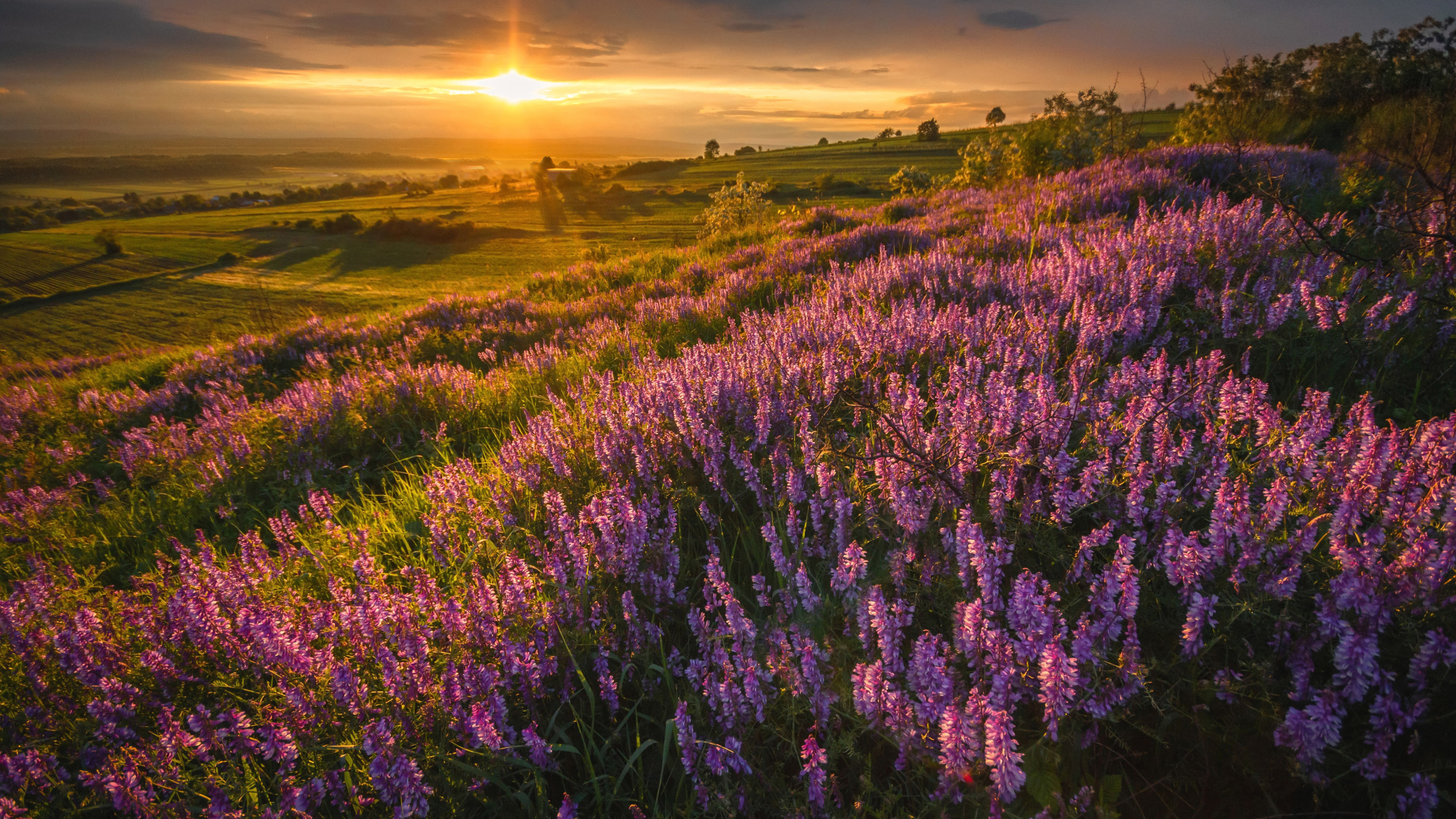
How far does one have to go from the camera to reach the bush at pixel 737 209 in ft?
54.7

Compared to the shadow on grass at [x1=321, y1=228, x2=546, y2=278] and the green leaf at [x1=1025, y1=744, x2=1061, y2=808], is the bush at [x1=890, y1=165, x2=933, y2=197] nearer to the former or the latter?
the shadow on grass at [x1=321, y1=228, x2=546, y2=278]

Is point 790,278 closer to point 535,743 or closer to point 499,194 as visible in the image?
point 535,743

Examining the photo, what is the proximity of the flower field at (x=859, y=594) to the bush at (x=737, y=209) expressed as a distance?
12756mm

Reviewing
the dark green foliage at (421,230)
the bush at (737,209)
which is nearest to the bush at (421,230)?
the dark green foliage at (421,230)

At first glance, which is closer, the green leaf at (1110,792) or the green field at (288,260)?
the green leaf at (1110,792)

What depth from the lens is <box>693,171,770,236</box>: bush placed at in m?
16.7

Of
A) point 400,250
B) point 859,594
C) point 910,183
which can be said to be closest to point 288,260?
point 400,250

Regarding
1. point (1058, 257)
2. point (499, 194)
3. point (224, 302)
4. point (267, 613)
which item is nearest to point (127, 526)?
point (267, 613)

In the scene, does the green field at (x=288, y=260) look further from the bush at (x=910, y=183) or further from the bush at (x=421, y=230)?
the bush at (x=910, y=183)

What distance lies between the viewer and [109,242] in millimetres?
28250

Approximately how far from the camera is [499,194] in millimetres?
44875

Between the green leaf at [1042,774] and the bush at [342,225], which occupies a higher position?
the bush at [342,225]

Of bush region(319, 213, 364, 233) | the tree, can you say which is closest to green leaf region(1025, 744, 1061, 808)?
the tree

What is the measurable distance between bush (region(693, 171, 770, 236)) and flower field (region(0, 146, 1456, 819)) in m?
12.8
